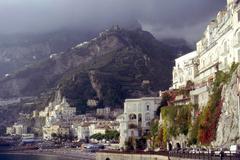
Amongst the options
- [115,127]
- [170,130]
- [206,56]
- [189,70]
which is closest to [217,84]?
[170,130]

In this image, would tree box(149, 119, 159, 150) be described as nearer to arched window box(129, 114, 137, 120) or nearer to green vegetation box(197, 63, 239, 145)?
arched window box(129, 114, 137, 120)

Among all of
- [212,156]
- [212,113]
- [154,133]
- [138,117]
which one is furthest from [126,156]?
[212,156]

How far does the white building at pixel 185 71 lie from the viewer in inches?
4531

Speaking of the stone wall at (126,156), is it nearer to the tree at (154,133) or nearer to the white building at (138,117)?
the tree at (154,133)

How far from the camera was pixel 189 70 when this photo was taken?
118 meters

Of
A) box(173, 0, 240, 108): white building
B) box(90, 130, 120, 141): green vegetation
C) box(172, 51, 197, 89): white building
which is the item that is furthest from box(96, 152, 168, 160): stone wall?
box(90, 130, 120, 141): green vegetation

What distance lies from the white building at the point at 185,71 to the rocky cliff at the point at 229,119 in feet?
142

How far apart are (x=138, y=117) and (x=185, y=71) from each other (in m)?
13.8

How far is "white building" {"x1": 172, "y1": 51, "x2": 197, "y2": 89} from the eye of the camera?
115088mm

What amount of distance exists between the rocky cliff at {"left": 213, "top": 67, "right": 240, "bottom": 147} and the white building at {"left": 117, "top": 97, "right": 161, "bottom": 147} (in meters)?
53.7

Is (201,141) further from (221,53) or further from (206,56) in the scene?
(206,56)

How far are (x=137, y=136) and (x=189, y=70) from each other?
17180mm

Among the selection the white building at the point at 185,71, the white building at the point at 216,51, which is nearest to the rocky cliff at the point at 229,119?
the white building at the point at 216,51

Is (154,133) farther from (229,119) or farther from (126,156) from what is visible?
(229,119)
